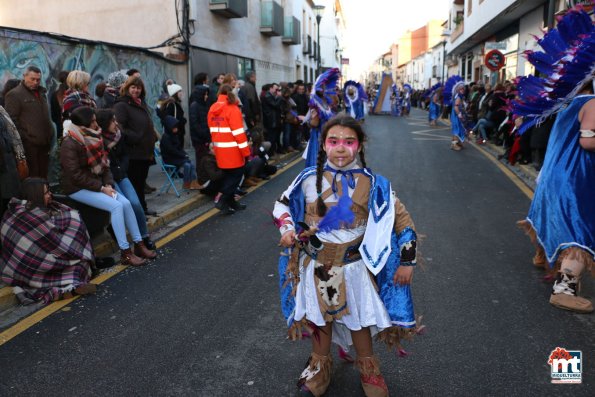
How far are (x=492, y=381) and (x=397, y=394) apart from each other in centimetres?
57

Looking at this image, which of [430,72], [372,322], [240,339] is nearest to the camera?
[372,322]

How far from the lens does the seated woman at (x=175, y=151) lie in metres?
8.00

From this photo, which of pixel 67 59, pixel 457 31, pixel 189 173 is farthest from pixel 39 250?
pixel 457 31

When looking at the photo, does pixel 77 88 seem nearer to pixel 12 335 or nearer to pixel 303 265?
pixel 12 335

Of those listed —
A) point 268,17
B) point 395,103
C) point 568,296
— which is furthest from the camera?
point 395,103

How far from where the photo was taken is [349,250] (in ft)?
9.14

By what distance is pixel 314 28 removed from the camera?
39.8 meters

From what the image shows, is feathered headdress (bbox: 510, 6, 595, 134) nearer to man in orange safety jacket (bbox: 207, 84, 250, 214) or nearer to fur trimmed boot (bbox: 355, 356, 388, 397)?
fur trimmed boot (bbox: 355, 356, 388, 397)

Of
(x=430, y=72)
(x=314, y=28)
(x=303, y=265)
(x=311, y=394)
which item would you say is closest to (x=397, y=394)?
(x=311, y=394)

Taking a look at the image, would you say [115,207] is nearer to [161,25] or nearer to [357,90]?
[357,90]

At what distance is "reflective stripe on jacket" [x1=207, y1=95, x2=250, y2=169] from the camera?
7.16 metres

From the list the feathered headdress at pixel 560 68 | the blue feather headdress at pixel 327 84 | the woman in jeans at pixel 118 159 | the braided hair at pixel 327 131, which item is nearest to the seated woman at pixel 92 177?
the woman in jeans at pixel 118 159

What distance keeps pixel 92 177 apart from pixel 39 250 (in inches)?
38.7

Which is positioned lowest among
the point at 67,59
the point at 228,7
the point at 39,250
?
the point at 39,250
